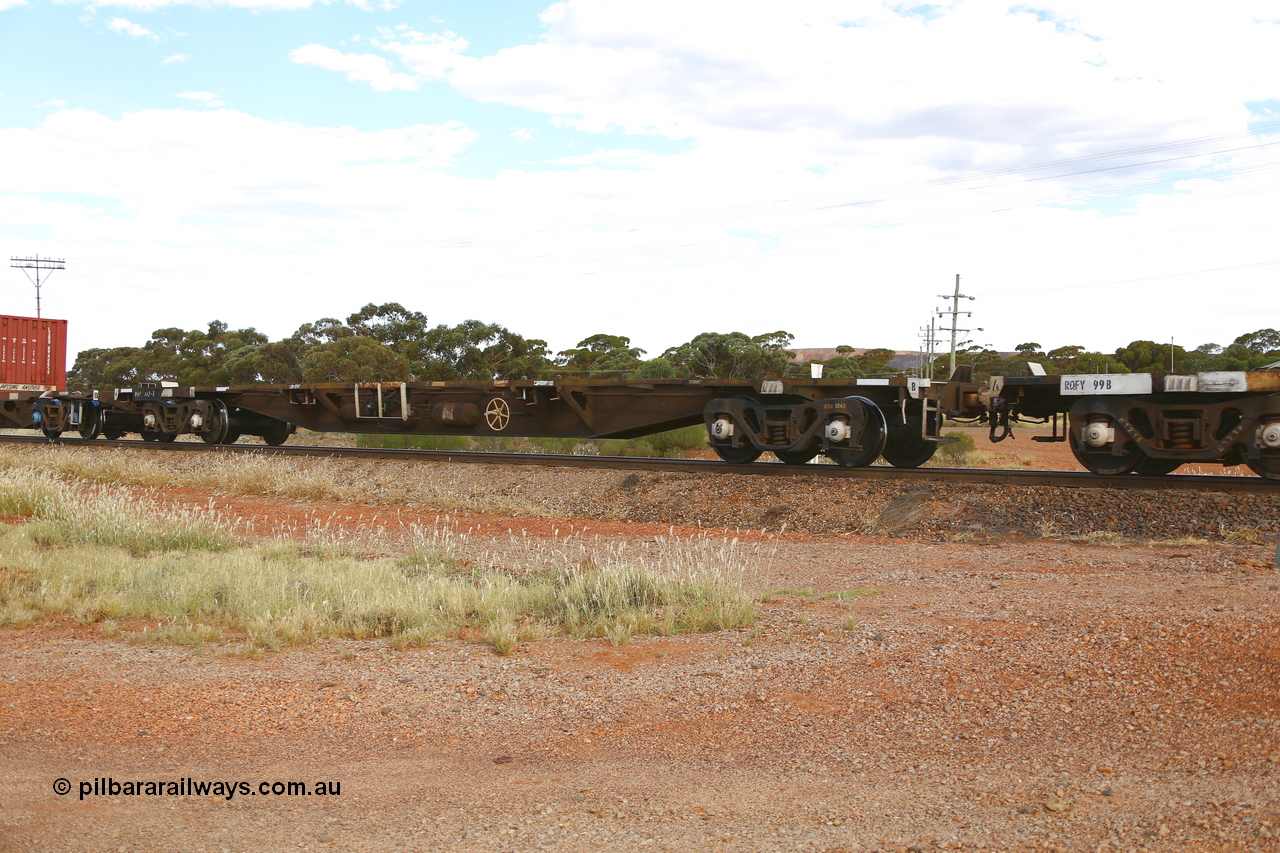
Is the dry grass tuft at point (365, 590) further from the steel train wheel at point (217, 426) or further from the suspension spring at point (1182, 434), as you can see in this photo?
the steel train wheel at point (217, 426)

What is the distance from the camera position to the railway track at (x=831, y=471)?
34.4 feet

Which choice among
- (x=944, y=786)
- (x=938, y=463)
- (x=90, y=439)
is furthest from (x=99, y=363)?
(x=944, y=786)

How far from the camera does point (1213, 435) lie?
10.4 metres

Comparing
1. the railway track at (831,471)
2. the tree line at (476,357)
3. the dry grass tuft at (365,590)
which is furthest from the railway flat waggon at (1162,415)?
the tree line at (476,357)

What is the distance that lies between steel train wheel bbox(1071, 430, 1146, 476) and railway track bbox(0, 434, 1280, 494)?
0.16 metres

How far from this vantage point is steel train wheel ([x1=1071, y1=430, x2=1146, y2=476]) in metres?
11.2

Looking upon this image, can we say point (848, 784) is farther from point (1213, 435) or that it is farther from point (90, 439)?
point (90, 439)

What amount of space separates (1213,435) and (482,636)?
8.35m

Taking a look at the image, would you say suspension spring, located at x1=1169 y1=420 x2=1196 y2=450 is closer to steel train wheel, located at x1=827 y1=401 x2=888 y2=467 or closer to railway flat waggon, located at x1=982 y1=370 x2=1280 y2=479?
railway flat waggon, located at x1=982 y1=370 x2=1280 y2=479

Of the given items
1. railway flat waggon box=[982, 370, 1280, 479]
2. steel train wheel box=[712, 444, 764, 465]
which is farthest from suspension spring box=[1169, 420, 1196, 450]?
steel train wheel box=[712, 444, 764, 465]

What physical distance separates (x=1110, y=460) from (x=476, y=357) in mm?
35566

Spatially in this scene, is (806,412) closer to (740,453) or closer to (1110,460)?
(740,453)

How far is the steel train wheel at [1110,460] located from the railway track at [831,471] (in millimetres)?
159

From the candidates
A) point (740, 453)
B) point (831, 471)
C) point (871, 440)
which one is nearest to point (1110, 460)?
point (871, 440)
